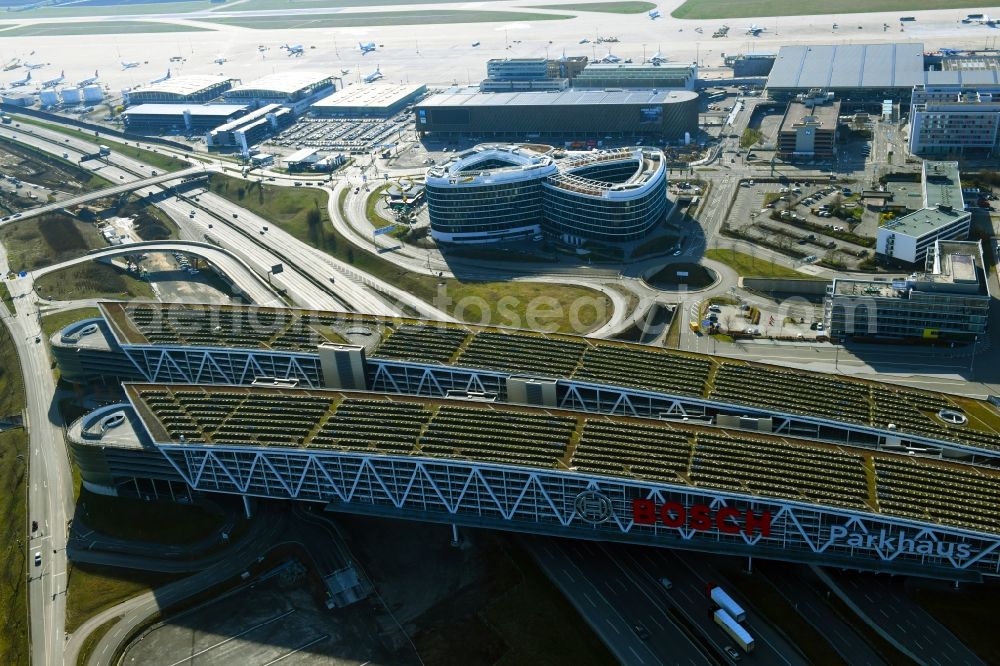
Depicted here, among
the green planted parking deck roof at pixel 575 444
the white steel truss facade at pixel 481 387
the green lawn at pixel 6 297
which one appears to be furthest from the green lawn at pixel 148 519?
the green lawn at pixel 6 297

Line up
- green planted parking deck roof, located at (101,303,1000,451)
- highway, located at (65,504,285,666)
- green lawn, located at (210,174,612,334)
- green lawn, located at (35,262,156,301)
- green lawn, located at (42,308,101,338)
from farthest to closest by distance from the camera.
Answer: green lawn, located at (35,262,156,301)
green lawn, located at (42,308,101,338)
green lawn, located at (210,174,612,334)
green planted parking deck roof, located at (101,303,1000,451)
highway, located at (65,504,285,666)

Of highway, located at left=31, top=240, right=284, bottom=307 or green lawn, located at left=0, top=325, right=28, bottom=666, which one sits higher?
highway, located at left=31, top=240, right=284, bottom=307

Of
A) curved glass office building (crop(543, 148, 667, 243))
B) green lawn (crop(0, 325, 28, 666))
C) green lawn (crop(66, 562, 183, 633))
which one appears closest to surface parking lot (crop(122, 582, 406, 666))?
green lawn (crop(66, 562, 183, 633))

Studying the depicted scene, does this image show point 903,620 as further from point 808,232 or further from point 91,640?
point 808,232

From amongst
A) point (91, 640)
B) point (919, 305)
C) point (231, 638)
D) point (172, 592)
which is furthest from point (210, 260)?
point (919, 305)

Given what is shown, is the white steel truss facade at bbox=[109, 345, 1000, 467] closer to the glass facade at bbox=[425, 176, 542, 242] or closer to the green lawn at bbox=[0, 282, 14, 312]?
the green lawn at bbox=[0, 282, 14, 312]
